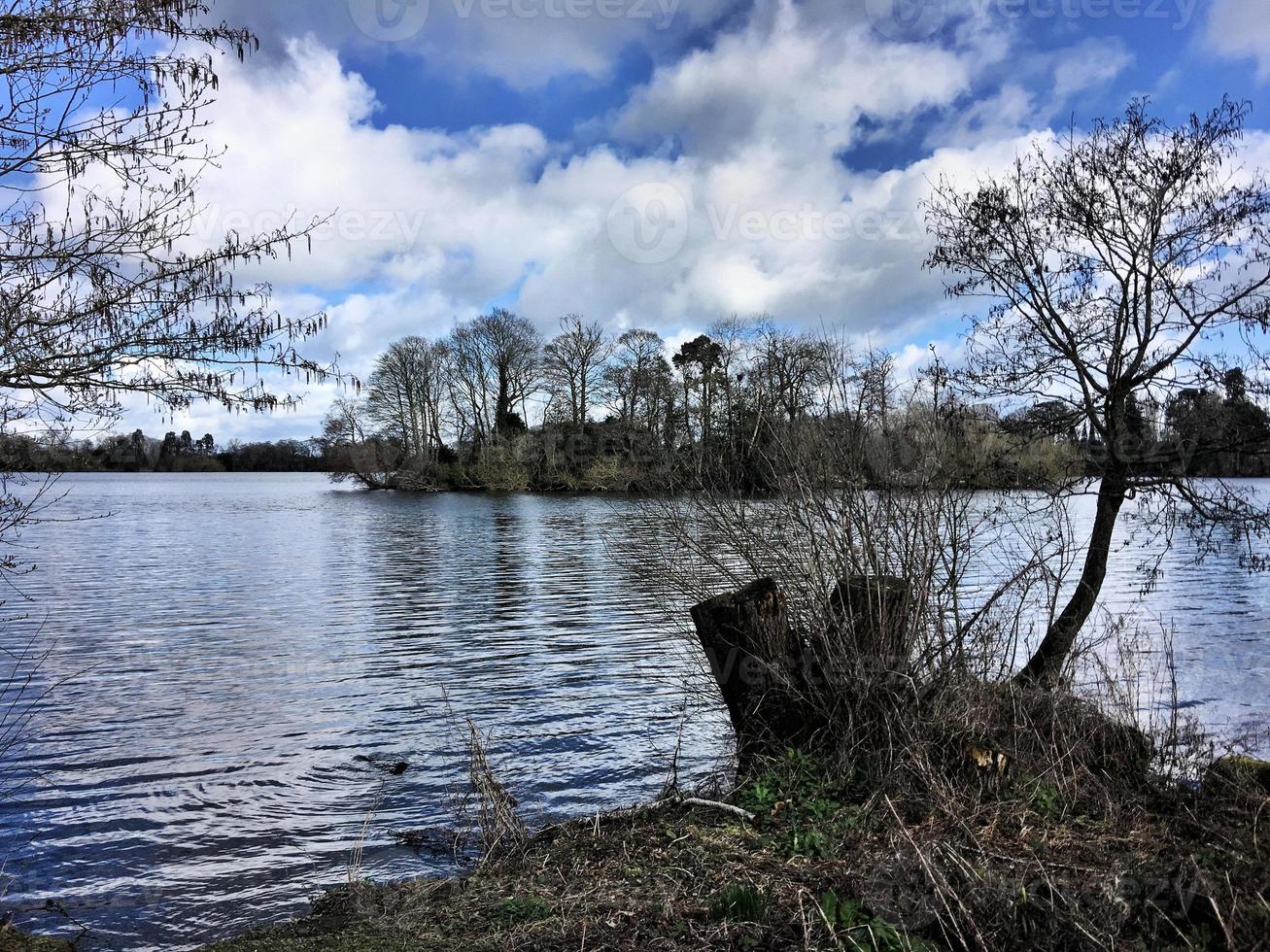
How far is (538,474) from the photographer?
75062 millimetres

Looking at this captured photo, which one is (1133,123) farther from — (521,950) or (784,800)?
(521,950)

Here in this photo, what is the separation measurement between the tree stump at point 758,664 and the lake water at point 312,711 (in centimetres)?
65

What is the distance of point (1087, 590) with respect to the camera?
10250mm

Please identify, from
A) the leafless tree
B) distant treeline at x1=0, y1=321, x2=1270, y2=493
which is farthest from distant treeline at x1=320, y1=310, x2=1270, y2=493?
the leafless tree

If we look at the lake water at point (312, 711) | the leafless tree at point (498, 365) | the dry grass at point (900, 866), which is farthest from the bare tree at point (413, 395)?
the dry grass at point (900, 866)

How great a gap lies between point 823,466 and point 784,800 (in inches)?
113

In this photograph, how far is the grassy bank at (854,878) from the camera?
407cm

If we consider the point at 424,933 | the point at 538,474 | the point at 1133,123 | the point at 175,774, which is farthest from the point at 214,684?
the point at 538,474

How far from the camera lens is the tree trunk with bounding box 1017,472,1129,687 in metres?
9.88

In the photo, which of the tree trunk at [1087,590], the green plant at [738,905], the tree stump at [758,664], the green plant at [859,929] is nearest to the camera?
the green plant at [859,929]

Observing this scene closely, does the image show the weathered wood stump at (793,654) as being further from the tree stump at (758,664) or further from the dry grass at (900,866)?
the dry grass at (900,866)

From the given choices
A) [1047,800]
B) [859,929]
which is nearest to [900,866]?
[859,929]

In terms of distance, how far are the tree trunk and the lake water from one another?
2736 millimetres

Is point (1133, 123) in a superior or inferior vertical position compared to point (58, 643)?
superior
